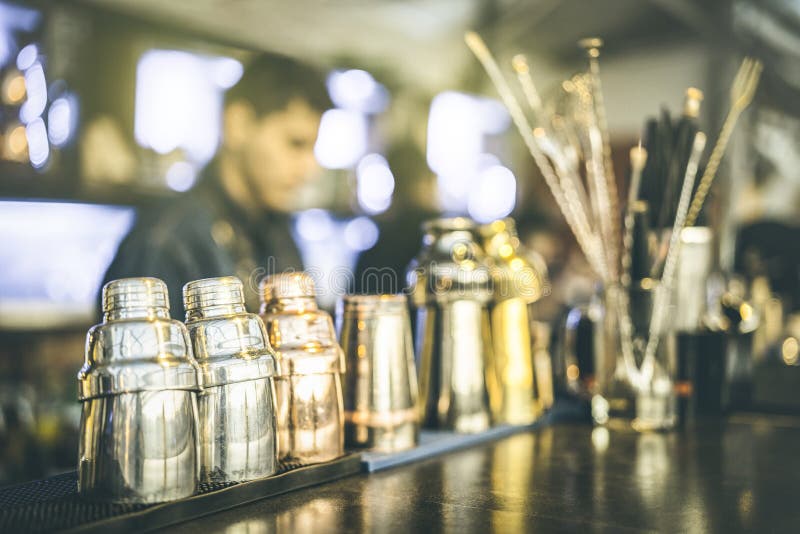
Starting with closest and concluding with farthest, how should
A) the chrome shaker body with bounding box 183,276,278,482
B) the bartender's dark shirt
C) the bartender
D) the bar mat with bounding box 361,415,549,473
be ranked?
1. the chrome shaker body with bounding box 183,276,278,482
2. the bar mat with bounding box 361,415,549,473
3. the bartender's dark shirt
4. the bartender

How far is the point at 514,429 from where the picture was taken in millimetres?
1370

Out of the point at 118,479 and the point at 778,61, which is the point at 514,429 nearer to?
the point at 118,479

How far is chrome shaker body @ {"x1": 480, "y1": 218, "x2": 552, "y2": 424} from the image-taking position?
4.62 ft

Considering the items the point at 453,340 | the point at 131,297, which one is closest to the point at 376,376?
the point at 453,340

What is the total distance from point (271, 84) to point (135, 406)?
89.4 inches

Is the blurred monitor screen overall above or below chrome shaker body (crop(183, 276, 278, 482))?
above

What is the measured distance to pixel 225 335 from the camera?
2.65 feet

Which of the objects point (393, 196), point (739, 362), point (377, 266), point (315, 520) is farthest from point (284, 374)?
point (393, 196)

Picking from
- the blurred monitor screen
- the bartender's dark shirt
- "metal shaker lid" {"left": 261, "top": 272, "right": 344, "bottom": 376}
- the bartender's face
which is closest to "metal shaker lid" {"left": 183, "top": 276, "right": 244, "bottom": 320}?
"metal shaker lid" {"left": 261, "top": 272, "right": 344, "bottom": 376}

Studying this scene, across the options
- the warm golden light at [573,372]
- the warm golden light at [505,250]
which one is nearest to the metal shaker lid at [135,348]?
the warm golden light at [505,250]

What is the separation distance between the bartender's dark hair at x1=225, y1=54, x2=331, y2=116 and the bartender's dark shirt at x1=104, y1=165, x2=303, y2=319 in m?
0.29

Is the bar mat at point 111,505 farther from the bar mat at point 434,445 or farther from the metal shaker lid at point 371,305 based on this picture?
the metal shaker lid at point 371,305

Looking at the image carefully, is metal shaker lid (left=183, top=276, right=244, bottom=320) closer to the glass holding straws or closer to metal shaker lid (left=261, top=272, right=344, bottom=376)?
metal shaker lid (left=261, top=272, right=344, bottom=376)

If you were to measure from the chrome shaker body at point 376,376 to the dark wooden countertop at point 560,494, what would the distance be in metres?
0.06
